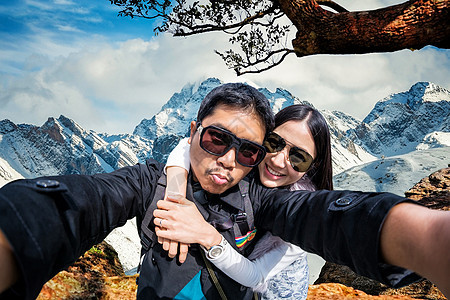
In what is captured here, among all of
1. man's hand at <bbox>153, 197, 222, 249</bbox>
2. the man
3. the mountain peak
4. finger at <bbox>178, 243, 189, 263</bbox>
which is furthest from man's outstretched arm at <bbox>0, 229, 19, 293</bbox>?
the mountain peak

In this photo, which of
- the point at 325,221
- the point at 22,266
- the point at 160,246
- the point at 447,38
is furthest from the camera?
the point at 447,38

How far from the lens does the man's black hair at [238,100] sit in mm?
2143

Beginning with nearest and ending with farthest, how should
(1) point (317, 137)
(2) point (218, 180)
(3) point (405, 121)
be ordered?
(2) point (218, 180)
(1) point (317, 137)
(3) point (405, 121)

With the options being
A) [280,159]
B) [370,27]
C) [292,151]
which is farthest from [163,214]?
[370,27]

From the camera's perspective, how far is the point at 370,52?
4957 millimetres

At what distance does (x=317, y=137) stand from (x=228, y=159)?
1.03 m

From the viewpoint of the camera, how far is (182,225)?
177 centimetres

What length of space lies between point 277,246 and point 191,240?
821 millimetres

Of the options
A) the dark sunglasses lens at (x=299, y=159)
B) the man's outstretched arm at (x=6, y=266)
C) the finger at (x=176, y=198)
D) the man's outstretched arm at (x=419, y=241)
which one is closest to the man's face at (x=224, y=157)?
the finger at (x=176, y=198)

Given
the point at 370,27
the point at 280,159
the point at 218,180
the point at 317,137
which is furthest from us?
the point at 370,27

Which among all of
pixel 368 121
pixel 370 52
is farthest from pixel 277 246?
pixel 368 121

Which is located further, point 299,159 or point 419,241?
point 299,159

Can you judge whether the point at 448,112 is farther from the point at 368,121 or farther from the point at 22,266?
the point at 22,266

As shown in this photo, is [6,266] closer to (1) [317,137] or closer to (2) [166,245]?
(2) [166,245]
